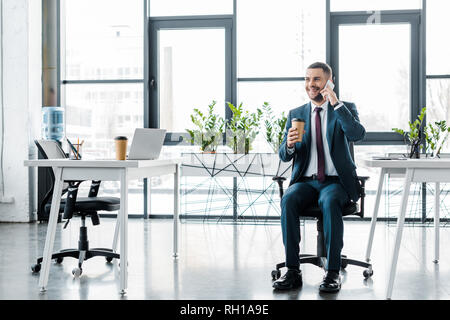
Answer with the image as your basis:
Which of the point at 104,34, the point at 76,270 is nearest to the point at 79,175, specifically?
the point at 76,270

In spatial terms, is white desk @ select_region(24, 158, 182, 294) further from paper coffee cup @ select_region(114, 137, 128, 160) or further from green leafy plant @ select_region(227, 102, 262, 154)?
green leafy plant @ select_region(227, 102, 262, 154)

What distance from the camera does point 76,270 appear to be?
2971 millimetres

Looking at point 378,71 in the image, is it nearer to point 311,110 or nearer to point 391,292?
point 311,110

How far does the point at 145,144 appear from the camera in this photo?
9.83 ft

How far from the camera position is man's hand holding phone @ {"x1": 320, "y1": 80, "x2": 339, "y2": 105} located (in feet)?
9.19

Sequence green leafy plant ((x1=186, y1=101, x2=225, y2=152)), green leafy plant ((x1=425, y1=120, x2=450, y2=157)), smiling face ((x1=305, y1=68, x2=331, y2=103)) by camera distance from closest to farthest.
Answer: smiling face ((x1=305, y1=68, x2=331, y2=103)) < green leafy plant ((x1=425, y1=120, x2=450, y2=157)) < green leafy plant ((x1=186, y1=101, x2=225, y2=152))

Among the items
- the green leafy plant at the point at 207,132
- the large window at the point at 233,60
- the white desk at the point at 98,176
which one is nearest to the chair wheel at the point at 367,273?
the white desk at the point at 98,176

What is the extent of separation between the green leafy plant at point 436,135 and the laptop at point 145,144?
2.84 m

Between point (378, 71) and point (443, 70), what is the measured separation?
0.68 m

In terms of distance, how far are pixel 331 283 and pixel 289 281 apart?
0.75 feet

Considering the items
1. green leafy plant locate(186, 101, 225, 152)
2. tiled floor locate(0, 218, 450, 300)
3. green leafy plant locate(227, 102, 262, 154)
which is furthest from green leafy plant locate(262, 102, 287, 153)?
tiled floor locate(0, 218, 450, 300)

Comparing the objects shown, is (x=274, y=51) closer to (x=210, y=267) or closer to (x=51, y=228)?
(x=210, y=267)

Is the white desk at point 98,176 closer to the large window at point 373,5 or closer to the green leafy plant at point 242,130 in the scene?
the green leafy plant at point 242,130

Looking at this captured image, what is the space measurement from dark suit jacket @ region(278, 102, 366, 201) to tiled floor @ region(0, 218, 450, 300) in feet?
2.01
